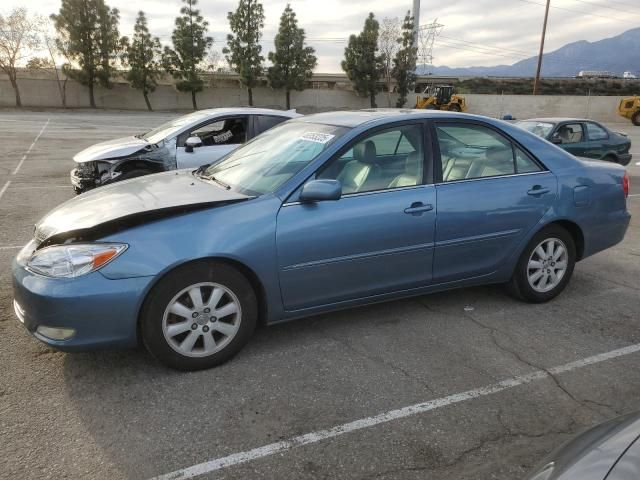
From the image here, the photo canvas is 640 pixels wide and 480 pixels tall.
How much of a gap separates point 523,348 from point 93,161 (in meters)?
6.36

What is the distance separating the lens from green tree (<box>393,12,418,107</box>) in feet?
168

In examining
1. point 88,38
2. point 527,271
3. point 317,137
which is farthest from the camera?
point 88,38

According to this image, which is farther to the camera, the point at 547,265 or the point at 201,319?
the point at 547,265

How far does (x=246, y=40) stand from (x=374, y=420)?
51.3 metres

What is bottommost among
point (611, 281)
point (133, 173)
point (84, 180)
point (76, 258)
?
point (611, 281)

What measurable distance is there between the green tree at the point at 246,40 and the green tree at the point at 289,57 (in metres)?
1.57

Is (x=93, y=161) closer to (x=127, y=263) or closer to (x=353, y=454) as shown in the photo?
(x=127, y=263)

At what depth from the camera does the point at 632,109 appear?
1320 inches

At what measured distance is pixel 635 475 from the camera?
1458mm

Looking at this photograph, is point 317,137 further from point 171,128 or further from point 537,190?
point 171,128

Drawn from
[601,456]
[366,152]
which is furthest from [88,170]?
[601,456]

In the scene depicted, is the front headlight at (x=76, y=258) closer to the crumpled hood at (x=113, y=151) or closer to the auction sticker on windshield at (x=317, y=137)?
the auction sticker on windshield at (x=317, y=137)

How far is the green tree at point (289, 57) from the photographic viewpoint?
5000 cm

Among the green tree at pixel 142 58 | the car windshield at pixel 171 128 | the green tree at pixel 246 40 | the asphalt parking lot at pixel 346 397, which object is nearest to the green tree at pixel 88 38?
the green tree at pixel 142 58
